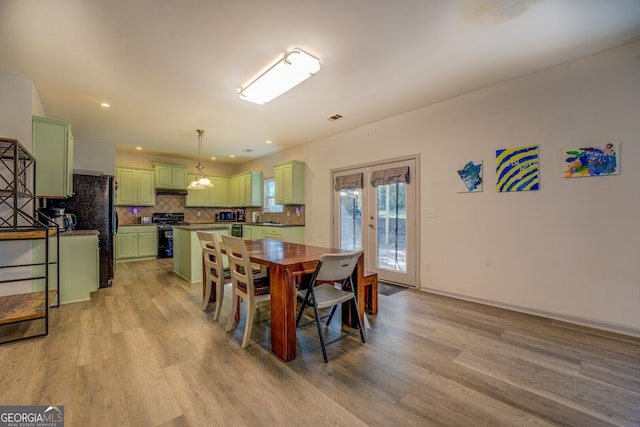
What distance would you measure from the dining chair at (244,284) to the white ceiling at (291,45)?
1767 mm

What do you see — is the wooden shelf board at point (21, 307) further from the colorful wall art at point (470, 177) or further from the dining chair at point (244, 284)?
the colorful wall art at point (470, 177)

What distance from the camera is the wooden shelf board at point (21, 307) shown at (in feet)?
7.45

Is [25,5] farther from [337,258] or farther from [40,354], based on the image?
[337,258]

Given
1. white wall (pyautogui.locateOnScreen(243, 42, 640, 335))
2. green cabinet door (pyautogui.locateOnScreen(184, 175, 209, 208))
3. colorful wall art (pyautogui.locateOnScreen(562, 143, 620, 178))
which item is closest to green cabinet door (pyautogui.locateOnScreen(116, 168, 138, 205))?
green cabinet door (pyautogui.locateOnScreen(184, 175, 209, 208))

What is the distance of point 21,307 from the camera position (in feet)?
8.07

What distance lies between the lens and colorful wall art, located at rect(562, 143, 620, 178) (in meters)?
2.53

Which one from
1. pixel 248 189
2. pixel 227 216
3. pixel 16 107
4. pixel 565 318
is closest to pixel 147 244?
pixel 227 216

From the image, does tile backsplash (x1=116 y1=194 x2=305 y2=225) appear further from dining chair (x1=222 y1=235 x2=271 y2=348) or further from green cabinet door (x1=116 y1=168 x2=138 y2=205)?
dining chair (x1=222 y1=235 x2=271 y2=348)

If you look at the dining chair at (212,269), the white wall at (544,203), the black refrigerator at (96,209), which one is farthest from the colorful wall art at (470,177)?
the black refrigerator at (96,209)

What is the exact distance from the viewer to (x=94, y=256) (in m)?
3.56

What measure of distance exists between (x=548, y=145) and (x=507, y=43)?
119cm

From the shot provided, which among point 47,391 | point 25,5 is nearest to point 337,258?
point 47,391

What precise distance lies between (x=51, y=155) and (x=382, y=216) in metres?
4.44

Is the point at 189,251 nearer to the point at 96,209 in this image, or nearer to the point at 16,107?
the point at 96,209
